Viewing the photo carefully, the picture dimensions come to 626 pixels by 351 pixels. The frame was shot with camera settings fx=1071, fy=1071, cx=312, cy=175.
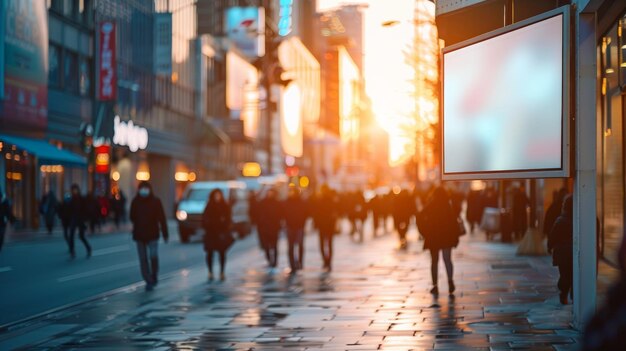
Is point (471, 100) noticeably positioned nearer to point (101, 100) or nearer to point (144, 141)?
point (101, 100)

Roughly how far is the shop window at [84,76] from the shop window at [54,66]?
8.74ft

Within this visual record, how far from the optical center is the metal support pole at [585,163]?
1060 cm

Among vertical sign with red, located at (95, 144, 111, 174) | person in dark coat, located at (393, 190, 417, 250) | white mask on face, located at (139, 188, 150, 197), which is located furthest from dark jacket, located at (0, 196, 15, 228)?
vertical sign with red, located at (95, 144, 111, 174)

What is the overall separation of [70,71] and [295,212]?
104 feet

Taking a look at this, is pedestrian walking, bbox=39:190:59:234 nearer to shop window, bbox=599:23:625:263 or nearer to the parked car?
the parked car

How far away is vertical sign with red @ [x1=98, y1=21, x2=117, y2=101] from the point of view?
51.8 meters

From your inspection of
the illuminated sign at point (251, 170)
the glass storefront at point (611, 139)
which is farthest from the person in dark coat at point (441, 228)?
the illuminated sign at point (251, 170)

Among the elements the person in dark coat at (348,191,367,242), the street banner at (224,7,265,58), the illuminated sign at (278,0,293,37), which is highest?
the illuminated sign at (278,0,293,37)

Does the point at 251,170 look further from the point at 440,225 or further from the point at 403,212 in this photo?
the point at 440,225

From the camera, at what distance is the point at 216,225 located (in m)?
19.2

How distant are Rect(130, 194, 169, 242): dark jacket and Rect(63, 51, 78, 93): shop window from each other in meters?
33.8

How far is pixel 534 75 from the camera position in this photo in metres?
11.0

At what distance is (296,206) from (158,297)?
5651 mm

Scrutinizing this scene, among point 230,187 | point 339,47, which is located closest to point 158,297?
point 230,187
